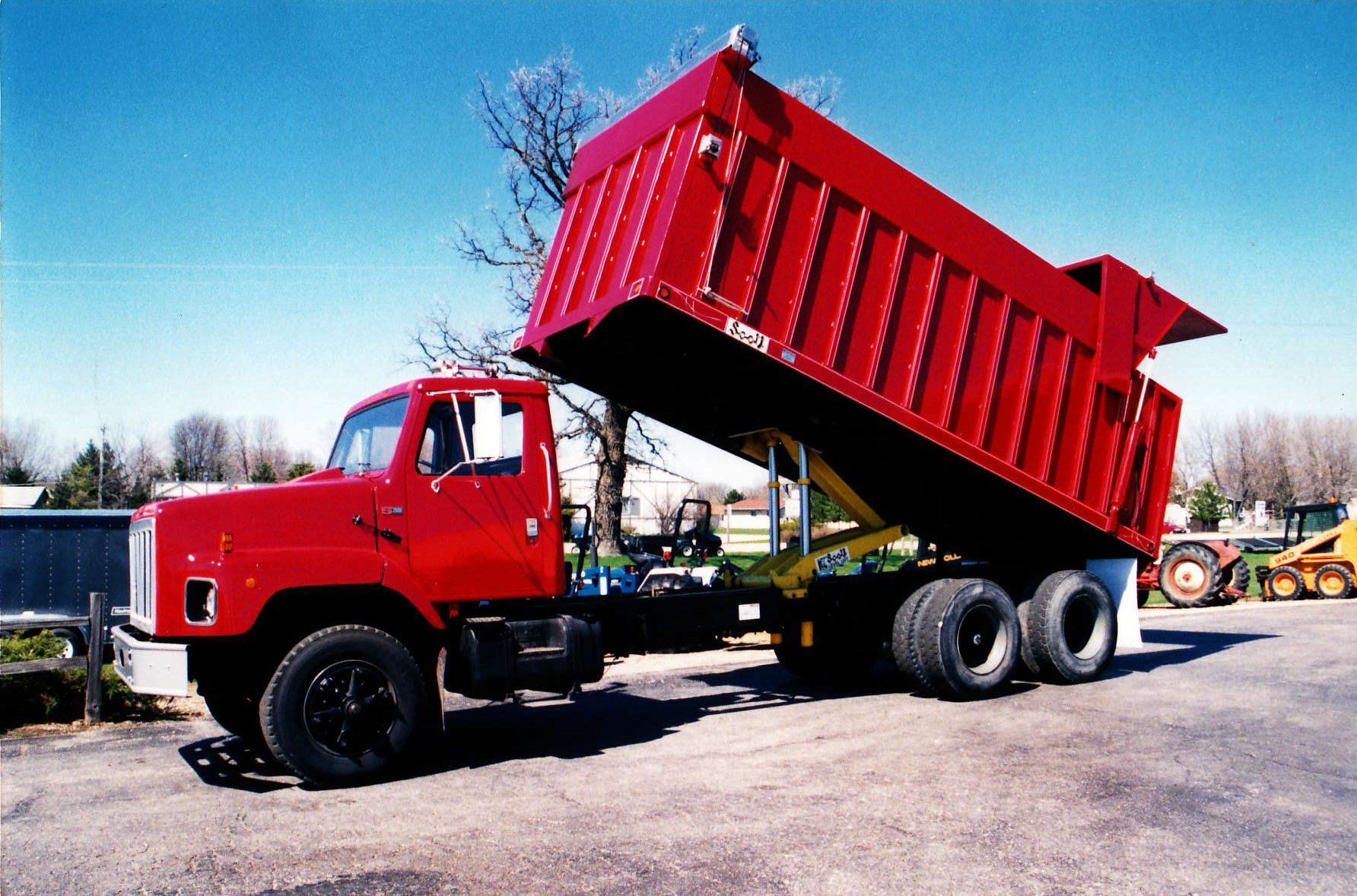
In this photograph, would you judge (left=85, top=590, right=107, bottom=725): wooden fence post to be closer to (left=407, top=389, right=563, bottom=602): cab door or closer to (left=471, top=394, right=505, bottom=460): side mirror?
(left=407, top=389, right=563, bottom=602): cab door

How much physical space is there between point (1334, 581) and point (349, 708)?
21.7 m

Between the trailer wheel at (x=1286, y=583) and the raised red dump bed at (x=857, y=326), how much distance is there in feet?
45.9

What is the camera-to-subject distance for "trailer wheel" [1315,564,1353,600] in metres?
21.2

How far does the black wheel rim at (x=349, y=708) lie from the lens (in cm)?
630

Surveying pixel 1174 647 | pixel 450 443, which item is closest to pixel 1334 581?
pixel 1174 647

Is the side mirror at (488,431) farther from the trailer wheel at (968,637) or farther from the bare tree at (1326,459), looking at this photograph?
the bare tree at (1326,459)

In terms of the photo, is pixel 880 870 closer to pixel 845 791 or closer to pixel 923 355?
pixel 845 791

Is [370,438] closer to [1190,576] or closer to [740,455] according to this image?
[740,455]

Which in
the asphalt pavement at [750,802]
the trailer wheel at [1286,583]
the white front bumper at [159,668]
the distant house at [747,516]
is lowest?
the distant house at [747,516]

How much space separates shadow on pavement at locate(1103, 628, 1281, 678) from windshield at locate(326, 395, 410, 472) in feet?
24.7

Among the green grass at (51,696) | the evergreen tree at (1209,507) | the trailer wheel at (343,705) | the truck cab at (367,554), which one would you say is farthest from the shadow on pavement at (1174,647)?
the evergreen tree at (1209,507)

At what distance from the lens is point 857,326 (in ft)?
26.3

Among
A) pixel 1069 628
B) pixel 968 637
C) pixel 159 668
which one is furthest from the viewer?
pixel 1069 628

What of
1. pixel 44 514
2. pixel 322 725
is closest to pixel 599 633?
pixel 322 725
